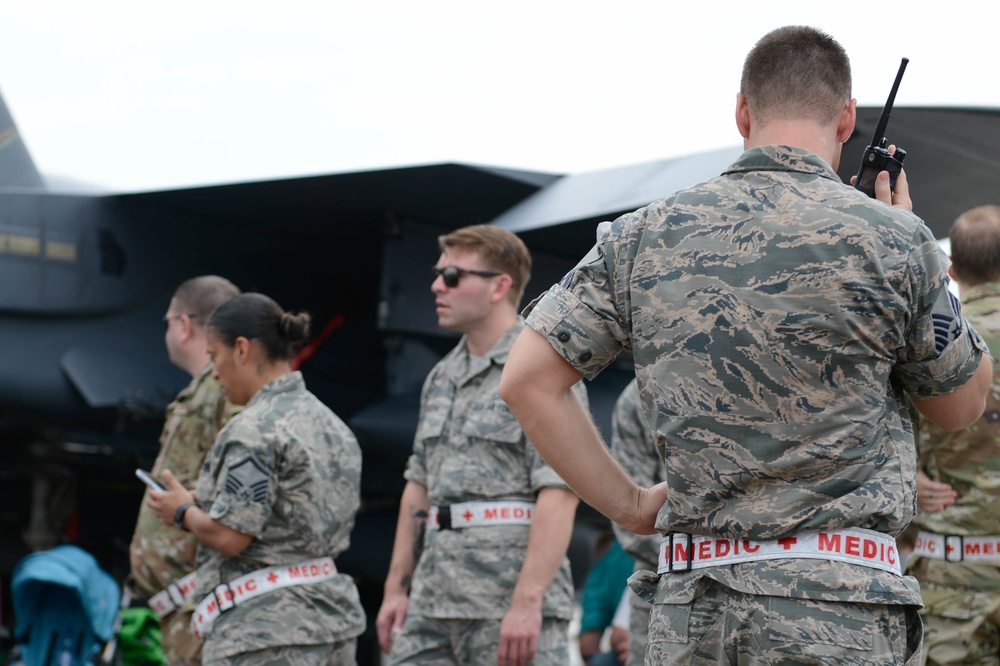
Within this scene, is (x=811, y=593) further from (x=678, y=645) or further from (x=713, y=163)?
(x=713, y=163)

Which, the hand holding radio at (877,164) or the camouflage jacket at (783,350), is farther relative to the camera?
the hand holding radio at (877,164)

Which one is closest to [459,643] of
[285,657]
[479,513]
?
[479,513]

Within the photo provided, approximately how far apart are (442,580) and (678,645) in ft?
6.31

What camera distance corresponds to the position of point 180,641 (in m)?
3.77

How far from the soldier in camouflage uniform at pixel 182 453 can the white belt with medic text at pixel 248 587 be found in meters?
0.46

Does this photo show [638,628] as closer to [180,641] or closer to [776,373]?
[180,641]

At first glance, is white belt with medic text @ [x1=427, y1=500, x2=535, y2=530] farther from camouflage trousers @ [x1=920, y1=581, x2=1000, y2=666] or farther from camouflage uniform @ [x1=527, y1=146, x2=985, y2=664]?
camouflage uniform @ [x1=527, y1=146, x2=985, y2=664]

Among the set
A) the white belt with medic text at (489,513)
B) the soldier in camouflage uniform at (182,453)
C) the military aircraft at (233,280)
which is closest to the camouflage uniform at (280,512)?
the white belt with medic text at (489,513)

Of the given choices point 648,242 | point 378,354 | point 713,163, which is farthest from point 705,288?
point 378,354

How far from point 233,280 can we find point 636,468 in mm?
4436

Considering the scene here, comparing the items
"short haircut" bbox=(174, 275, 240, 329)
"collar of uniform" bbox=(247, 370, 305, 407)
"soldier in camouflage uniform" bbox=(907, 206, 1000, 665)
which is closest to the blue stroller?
"short haircut" bbox=(174, 275, 240, 329)

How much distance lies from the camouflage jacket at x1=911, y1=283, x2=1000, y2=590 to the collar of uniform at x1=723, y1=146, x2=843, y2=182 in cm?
149

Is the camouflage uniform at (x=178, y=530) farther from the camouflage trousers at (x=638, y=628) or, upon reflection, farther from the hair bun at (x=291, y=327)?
the camouflage trousers at (x=638, y=628)

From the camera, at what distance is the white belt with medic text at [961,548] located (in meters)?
3.12
